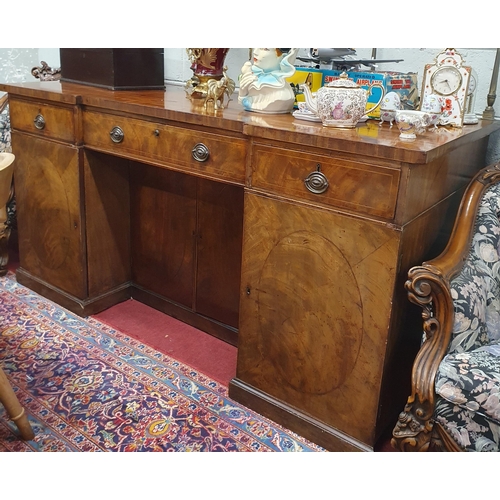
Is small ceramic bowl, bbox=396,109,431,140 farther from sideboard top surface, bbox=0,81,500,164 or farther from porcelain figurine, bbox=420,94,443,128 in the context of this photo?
porcelain figurine, bbox=420,94,443,128

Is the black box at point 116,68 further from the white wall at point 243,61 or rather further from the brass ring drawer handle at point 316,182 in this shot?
the brass ring drawer handle at point 316,182

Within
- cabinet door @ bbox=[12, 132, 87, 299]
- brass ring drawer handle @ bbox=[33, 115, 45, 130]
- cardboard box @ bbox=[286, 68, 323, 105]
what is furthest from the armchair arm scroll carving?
brass ring drawer handle @ bbox=[33, 115, 45, 130]

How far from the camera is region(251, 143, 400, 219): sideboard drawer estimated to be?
4.97ft

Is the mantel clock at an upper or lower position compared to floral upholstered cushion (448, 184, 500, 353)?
upper

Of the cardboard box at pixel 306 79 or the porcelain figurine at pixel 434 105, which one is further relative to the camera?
the cardboard box at pixel 306 79

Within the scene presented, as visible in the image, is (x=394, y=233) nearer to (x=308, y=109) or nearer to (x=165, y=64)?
(x=308, y=109)

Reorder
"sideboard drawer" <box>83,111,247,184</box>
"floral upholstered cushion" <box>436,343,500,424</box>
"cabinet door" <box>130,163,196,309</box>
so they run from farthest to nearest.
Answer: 1. "cabinet door" <box>130,163,196,309</box>
2. "sideboard drawer" <box>83,111,247,184</box>
3. "floral upholstered cushion" <box>436,343,500,424</box>

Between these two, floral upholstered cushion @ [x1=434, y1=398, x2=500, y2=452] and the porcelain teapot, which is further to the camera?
the porcelain teapot

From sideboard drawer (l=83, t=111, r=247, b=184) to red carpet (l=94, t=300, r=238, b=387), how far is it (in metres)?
0.80

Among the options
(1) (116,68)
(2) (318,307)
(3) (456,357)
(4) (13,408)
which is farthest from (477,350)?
(1) (116,68)

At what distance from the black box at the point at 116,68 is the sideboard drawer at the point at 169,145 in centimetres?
28

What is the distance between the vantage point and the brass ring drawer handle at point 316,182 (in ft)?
5.29

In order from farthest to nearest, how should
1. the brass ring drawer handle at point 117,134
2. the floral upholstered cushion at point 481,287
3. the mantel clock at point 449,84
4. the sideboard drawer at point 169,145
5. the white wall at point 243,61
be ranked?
1. the brass ring drawer handle at point 117,134
2. the white wall at point 243,61
3. the sideboard drawer at point 169,145
4. the mantel clock at point 449,84
5. the floral upholstered cushion at point 481,287

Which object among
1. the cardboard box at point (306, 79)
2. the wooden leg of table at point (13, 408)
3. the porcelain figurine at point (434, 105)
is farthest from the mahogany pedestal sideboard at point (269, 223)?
the wooden leg of table at point (13, 408)
